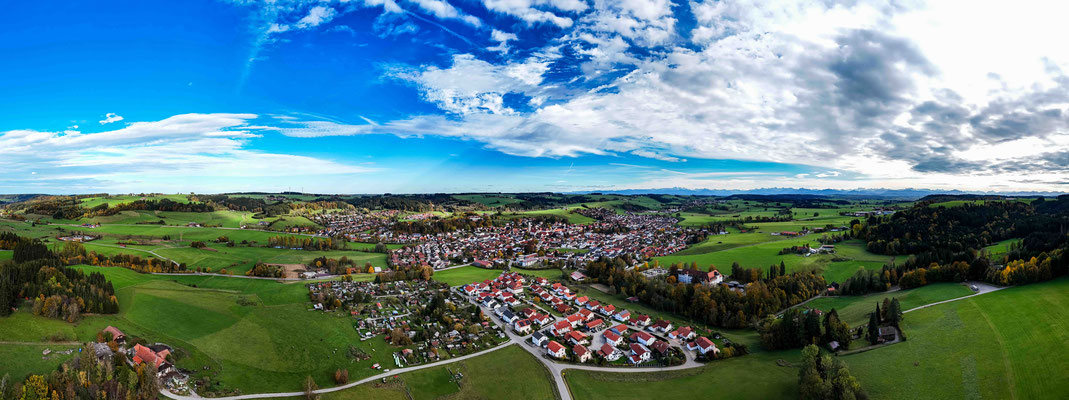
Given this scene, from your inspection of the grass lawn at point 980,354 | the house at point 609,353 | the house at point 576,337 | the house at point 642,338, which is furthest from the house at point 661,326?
the grass lawn at point 980,354

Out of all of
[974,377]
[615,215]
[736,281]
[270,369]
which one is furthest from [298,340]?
Answer: [615,215]

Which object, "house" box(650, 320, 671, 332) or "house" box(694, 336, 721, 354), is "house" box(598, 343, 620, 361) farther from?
"house" box(650, 320, 671, 332)

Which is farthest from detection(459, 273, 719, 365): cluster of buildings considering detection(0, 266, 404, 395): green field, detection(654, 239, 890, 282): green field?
detection(654, 239, 890, 282): green field

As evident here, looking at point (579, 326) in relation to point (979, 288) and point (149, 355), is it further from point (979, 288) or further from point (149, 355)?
point (979, 288)

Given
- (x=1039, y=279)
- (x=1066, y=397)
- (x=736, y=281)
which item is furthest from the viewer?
(x=736, y=281)

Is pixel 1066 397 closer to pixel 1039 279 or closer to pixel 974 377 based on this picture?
pixel 974 377
